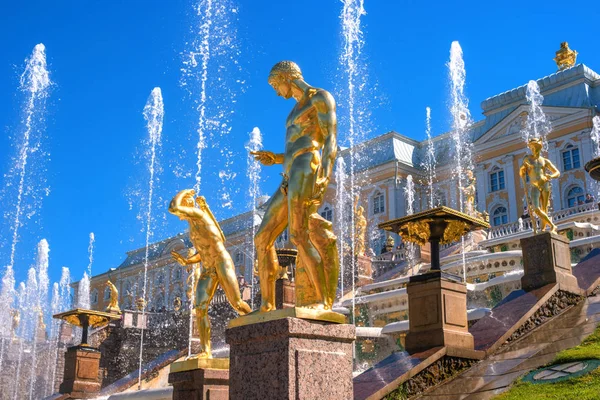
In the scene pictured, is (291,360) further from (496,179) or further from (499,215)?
(496,179)

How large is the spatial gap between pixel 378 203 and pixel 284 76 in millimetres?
46263

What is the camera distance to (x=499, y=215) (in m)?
46.8

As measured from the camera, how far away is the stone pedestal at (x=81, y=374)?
17.0 meters

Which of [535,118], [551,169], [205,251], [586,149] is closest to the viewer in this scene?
[205,251]

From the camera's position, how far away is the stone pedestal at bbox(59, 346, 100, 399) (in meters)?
17.0

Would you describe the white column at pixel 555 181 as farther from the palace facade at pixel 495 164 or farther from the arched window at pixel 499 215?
the arched window at pixel 499 215

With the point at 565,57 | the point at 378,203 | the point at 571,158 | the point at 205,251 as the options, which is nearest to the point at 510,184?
the point at 571,158

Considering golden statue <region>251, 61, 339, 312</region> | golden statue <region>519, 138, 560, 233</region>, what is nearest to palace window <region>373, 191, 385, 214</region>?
golden statue <region>519, 138, 560, 233</region>

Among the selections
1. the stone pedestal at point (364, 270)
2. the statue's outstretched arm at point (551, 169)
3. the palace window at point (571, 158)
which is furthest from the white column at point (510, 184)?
the statue's outstretched arm at point (551, 169)

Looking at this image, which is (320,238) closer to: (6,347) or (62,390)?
(62,390)

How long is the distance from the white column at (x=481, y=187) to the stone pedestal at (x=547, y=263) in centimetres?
3563

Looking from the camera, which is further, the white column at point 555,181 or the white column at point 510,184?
the white column at point 510,184

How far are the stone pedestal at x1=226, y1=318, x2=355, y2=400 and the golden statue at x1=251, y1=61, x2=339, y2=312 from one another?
13.3 inches

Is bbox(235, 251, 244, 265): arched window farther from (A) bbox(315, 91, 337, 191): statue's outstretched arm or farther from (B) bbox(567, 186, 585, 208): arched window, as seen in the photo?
(A) bbox(315, 91, 337, 191): statue's outstretched arm
